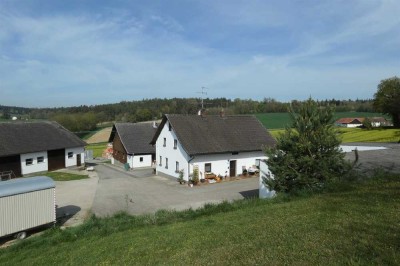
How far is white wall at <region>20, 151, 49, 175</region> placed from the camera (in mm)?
34594

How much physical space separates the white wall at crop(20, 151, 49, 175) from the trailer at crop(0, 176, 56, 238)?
20.1 m

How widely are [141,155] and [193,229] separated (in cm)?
3195

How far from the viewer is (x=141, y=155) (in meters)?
41.8

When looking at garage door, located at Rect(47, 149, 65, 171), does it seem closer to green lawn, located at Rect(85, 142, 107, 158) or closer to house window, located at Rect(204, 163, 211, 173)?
house window, located at Rect(204, 163, 211, 173)

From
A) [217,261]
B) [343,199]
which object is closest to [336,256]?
[217,261]

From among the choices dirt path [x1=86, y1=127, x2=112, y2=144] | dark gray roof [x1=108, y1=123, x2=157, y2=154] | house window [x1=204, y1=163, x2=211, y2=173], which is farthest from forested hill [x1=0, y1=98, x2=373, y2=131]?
house window [x1=204, y1=163, x2=211, y2=173]

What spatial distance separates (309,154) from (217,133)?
18.0 m

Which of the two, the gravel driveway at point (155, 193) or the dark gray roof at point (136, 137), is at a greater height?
the dark gray roof at point (136, 137)

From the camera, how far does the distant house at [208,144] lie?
1183 inches

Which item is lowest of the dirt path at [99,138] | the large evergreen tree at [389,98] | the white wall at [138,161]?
the white wall at [138,161]

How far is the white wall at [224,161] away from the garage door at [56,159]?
61.9 feet

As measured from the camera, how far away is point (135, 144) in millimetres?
42156

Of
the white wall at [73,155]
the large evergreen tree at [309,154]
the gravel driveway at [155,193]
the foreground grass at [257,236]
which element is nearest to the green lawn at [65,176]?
the gravel driveway at [155,193]

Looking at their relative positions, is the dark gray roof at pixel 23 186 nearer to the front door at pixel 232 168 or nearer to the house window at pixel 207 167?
the house window at pixel 207 167
